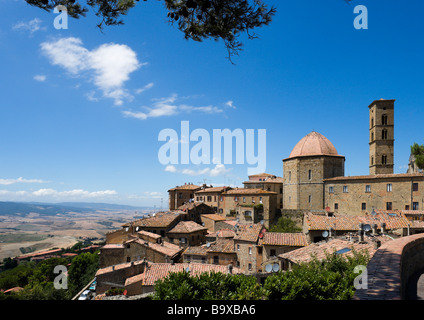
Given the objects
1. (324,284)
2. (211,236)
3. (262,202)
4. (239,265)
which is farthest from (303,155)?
(324,284)

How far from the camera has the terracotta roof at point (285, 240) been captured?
25.1m

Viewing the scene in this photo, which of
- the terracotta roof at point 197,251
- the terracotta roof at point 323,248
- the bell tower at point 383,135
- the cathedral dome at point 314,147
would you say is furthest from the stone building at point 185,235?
the bell tower at point 383,135

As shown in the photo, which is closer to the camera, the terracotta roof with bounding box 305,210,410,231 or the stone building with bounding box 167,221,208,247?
the terracotta roof with bounding box 305,210,410,231

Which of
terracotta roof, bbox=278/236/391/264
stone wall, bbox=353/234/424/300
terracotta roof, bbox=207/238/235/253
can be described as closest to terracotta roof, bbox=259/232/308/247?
terracotta roof, bbox=278/236/391/264

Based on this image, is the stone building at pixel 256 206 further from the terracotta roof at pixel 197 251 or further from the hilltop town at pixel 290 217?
the terracotta roof at pixel 197 251

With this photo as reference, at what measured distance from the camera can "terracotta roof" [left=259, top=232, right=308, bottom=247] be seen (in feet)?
82.2

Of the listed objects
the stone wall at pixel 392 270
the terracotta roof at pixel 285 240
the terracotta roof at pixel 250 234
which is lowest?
the terracotta roof at pixel 250 234

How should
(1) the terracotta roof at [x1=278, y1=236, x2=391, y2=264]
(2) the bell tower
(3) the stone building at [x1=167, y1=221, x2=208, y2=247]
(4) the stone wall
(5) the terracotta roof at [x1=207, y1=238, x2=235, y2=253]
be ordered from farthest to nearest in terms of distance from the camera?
(2) the bell tower, (3) the stone building at [x1=167, y1=221, x2=208, y2=247], (5) the terracotta roof at [x1=207, y1=238, x2=235, y2=253], (1) the terracotta roof at [x1=278, y1=236, x2=391, y2=264], (4) the stone wall

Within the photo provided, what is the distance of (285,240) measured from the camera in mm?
26016

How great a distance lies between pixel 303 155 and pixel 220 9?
42.9m

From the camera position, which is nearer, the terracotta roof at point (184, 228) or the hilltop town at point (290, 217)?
the hilltop town at point (290, 217)

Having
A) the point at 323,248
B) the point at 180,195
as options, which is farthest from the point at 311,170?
the point at 180,195

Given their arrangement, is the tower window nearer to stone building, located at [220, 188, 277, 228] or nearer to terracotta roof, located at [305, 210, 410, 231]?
stone building, located at [220, 188, 277, 228]

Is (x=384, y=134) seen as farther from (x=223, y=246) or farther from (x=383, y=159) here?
(x=223, y=246)
